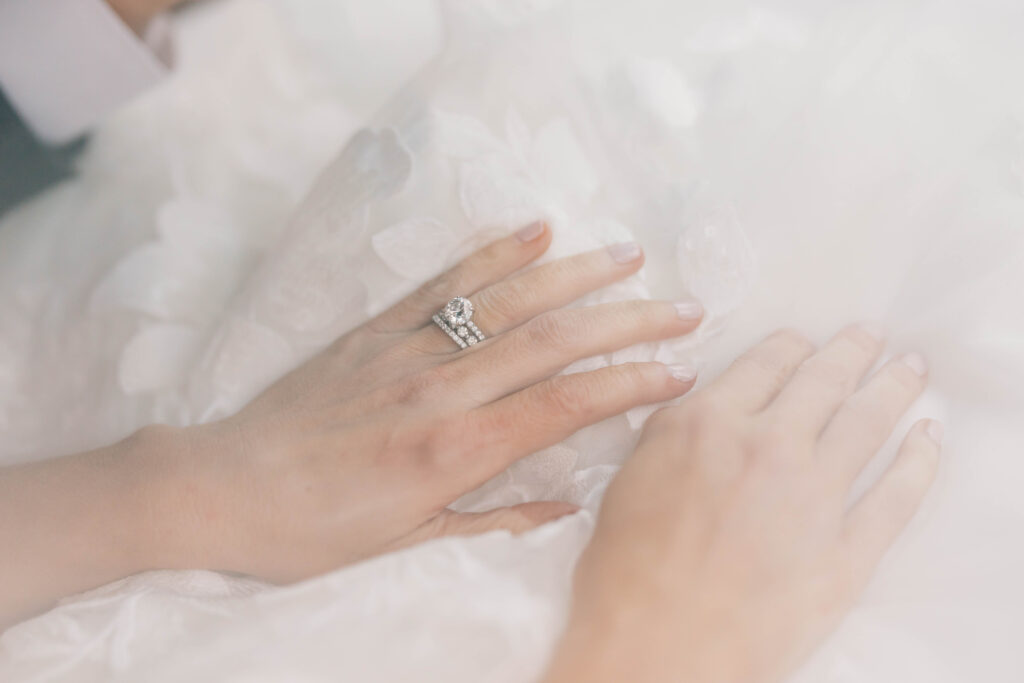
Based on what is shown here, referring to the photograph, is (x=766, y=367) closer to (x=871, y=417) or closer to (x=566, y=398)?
(x=871, y=417)

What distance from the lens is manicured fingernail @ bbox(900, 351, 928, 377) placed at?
0.81 metres

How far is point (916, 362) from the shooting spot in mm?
812

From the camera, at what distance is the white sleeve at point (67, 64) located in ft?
3.46

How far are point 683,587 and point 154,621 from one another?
0.51 meters

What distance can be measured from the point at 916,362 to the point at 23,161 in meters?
1.28

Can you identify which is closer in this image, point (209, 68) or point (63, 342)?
point (63, 342)

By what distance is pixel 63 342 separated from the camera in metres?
1.02

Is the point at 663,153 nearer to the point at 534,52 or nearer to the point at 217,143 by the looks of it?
the point at 534,52

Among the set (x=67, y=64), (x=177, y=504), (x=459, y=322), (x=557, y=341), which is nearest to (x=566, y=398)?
(x=557, y=341)

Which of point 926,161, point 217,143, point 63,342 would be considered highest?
point 217,143

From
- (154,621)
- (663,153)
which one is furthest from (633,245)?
(154,621)

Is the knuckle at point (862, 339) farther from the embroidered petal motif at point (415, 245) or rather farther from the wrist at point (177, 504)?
the wrist at point (177, 504)

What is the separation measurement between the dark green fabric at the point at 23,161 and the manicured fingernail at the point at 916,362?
1242 millimetres

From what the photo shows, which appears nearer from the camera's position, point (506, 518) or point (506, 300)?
point (506, 518)
